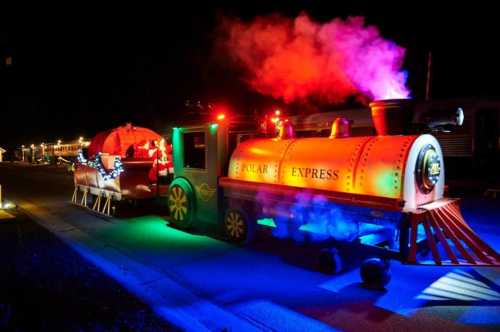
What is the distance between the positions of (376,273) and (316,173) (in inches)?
72.2

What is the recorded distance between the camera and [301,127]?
818 inches

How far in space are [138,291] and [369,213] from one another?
3.57 m

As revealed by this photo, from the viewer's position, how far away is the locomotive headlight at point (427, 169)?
5.30 meters

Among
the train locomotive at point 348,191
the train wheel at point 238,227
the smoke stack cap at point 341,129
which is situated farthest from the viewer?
the train wheel at point 238,227

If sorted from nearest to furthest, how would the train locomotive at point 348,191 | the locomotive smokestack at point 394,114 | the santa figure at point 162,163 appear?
1. the train locomotive at point 348,191
2. the locomotive smokestack at point 394,114
3. the santa figure at point 162,163

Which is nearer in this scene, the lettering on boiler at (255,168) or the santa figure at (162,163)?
the lettering on boiler at (255,168)

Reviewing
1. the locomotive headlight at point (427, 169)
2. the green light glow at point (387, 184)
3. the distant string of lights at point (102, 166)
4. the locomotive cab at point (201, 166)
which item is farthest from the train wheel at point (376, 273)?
the distant string of lights at point (102, 166)

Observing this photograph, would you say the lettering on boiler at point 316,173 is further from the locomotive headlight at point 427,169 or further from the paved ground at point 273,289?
the paved ground at point 273,289

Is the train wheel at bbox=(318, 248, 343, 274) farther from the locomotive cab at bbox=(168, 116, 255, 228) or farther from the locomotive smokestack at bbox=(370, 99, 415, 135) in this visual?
the locomotive cab at bbox=(168, 116, 255, 228)

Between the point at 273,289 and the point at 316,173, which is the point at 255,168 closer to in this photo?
the point at 316,173

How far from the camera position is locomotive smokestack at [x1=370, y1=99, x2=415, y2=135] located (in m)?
5.55

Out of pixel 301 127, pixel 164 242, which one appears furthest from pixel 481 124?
pixel 164 242

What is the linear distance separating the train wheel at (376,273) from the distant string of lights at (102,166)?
7.47 meters

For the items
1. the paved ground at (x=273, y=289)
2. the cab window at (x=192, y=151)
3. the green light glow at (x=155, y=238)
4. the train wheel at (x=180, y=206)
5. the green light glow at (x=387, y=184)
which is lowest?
the paved ground at (x=273, y=289)
